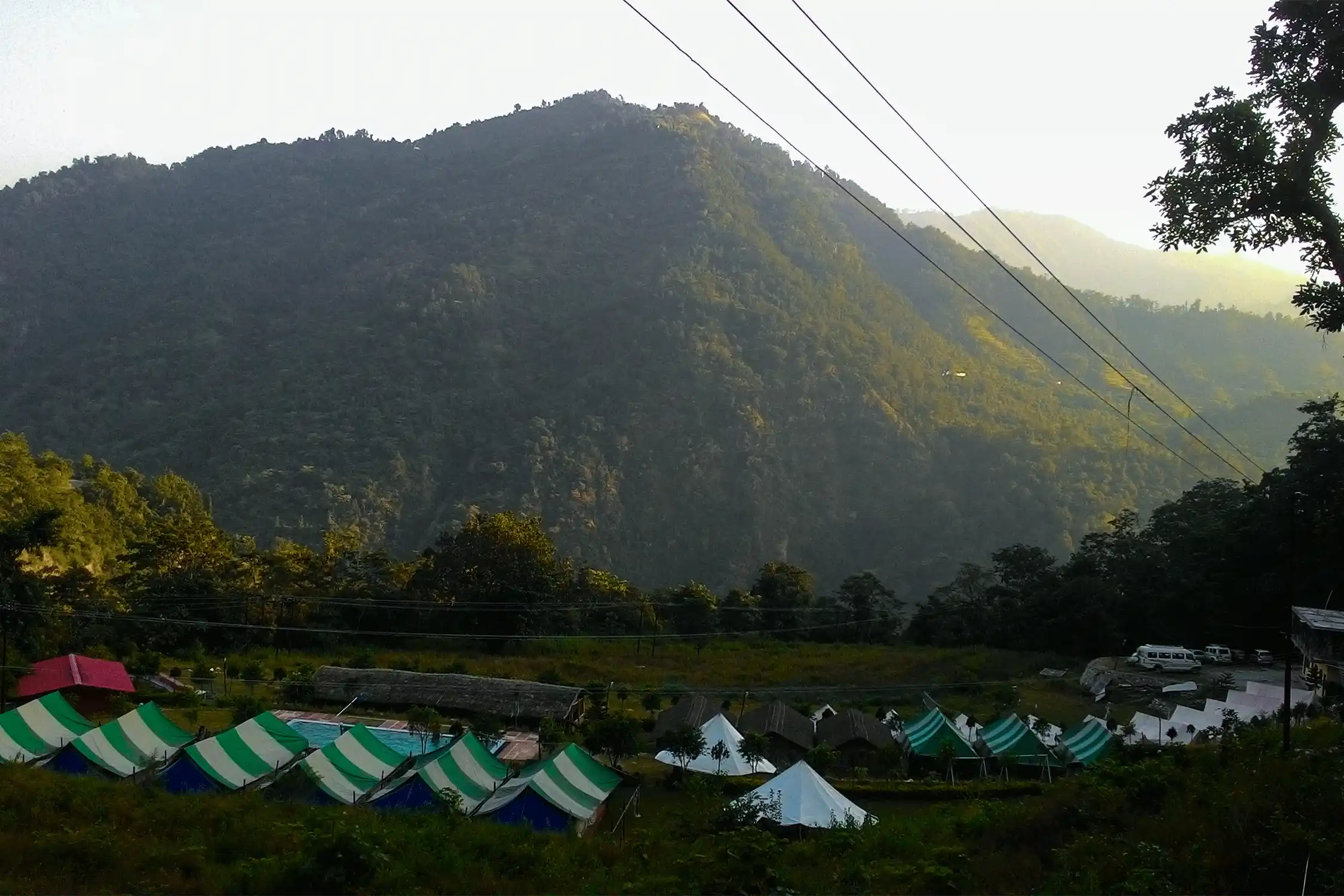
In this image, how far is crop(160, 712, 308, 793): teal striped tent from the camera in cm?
1445

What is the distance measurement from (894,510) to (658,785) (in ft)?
160

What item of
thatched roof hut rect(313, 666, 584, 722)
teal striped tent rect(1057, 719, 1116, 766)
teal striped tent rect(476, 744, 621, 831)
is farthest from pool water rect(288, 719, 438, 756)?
teal striped tent rect(1057, 719, 1116, 766)

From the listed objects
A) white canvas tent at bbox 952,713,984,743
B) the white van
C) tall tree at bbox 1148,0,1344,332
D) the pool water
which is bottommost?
the pool water

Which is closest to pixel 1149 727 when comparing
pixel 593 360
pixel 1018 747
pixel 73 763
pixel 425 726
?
pixel 1018 747

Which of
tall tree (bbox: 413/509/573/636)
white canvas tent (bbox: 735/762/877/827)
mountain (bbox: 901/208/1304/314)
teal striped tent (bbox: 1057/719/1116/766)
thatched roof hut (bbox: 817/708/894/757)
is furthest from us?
mountain (bbox: 901/208/1304/314)

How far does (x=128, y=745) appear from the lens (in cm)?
1608

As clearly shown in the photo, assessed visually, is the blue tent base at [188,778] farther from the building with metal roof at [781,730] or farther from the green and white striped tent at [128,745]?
the building with metal roof at [781,730]

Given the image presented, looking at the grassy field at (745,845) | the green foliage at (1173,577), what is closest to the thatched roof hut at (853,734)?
the green foliage at (1173,577)

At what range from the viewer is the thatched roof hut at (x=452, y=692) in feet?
82.7

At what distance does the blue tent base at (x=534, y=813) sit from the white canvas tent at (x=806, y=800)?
269 cm

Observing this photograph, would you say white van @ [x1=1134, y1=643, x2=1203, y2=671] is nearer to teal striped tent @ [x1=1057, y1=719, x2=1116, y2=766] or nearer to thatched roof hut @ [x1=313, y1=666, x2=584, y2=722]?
teal striped tent @ [x1=1057, y1=719, x2=1116, y2=766]

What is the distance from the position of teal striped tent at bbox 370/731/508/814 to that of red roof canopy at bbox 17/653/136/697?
12097 mm

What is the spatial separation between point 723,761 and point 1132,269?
180995 millimetres

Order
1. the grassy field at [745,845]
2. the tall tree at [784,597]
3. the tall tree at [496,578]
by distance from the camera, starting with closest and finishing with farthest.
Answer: the grassy field at [745,845] < the tall tree at [496,578] < the tall tree at [784,597]
